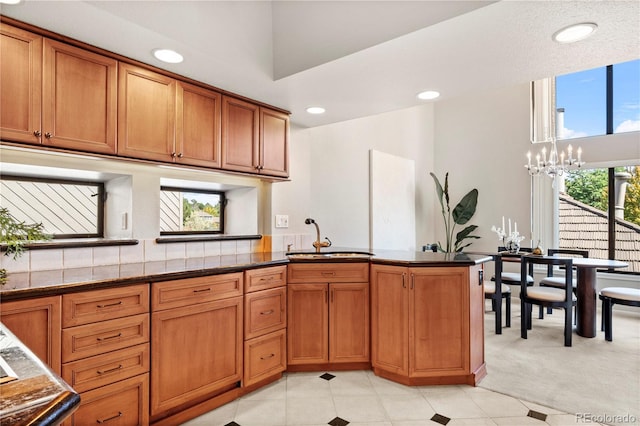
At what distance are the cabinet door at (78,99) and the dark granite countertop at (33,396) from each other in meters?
1.51

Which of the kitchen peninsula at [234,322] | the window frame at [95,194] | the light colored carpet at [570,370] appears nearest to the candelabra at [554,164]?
the light colored carpet at [570,370]

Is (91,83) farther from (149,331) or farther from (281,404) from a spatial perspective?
(281,404)

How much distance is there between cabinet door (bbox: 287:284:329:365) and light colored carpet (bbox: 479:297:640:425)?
1.22 metres

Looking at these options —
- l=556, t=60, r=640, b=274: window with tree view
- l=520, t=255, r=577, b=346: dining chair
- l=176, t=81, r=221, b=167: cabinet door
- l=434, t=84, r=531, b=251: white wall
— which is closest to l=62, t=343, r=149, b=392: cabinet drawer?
l=176, t=81, r=221, b=167: cabinet door

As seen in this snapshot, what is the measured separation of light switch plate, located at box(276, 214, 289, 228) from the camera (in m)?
3.46

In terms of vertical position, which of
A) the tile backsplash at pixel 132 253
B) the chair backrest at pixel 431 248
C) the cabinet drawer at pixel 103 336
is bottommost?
the cabinet drawer at pixel 103 336

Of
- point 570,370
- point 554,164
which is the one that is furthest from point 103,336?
point 554,164

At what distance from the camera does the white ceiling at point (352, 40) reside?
1737 mm

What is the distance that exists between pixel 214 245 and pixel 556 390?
2787 mm

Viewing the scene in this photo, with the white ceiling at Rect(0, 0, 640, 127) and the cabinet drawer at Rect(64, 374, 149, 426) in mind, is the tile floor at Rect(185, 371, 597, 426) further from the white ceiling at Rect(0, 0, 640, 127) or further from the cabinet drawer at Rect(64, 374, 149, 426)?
the white ceiling at Rect(0, 0, 640, 127)

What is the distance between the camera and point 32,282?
1.67 meters

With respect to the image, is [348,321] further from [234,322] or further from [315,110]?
[315,110]

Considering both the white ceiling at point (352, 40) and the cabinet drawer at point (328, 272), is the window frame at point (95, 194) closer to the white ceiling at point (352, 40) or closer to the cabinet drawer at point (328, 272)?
the white ceiling at point (352, 40)

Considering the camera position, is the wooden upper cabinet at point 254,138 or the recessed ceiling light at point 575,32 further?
the wooden upper cabinet at point 254,138
